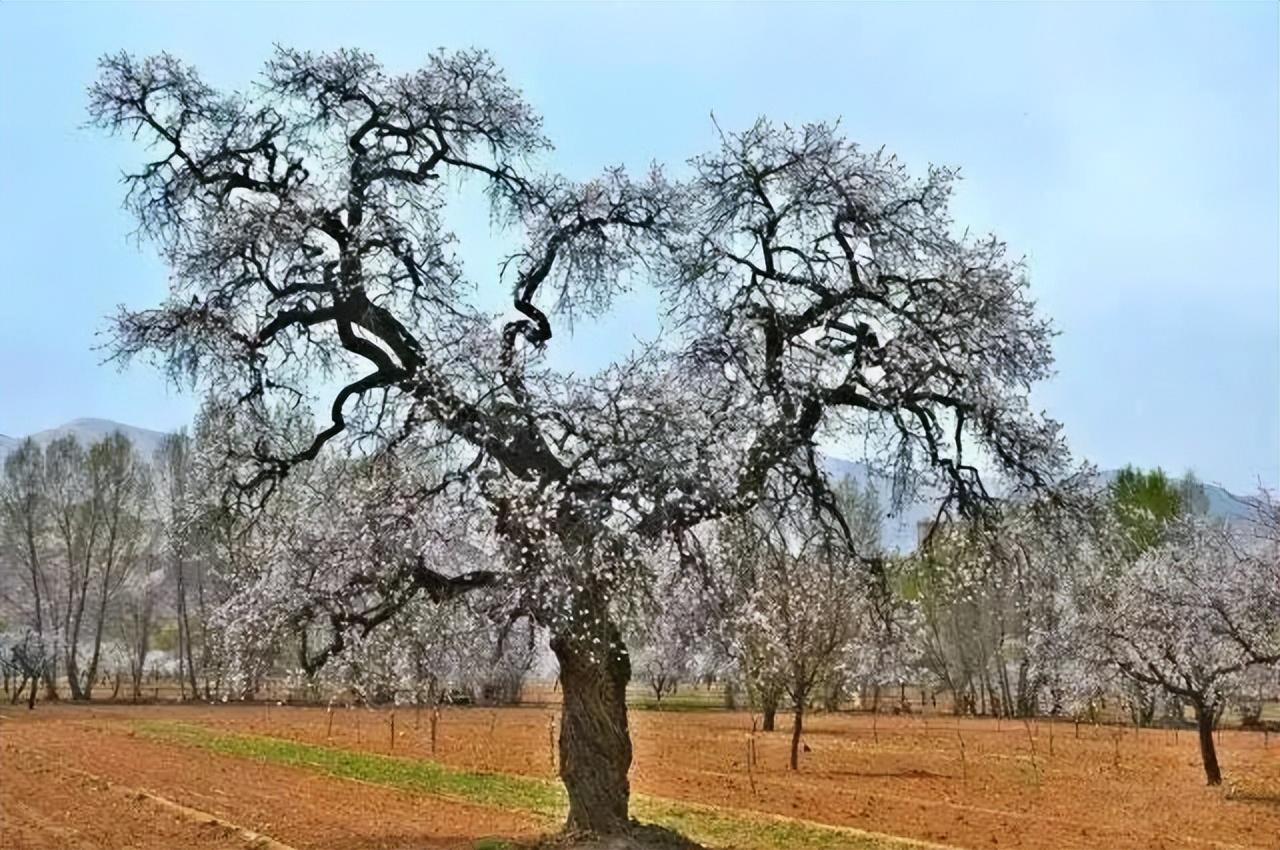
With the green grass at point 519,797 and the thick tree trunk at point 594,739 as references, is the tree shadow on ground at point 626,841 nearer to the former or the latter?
the thick tree trunk at point 594,739

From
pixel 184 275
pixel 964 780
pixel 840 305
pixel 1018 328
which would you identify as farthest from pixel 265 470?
pixel 964 780

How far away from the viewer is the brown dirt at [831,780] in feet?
52.5

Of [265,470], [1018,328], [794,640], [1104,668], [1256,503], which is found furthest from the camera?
[794,640]

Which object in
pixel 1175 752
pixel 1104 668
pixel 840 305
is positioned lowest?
pixel 1175 752

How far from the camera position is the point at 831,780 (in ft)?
77.9

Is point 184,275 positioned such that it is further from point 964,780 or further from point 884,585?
point 964,780

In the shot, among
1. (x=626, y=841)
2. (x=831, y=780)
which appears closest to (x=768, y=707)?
(x=831, y=780)

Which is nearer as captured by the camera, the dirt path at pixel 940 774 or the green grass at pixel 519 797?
the green grass at pixel 519 797

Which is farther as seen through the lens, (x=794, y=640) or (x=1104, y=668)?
(x=794, y=640)

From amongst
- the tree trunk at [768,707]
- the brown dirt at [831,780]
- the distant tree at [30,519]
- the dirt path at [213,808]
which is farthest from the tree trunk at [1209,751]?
the distant tree at [30,519]

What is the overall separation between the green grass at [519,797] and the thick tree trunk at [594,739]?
1030 mm

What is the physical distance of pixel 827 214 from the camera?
12.7 metres

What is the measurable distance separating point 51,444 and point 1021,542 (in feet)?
178

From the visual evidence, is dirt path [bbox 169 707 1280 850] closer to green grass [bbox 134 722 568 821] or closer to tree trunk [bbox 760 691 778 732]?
tree trunk [bbox 760 691 778 732]
